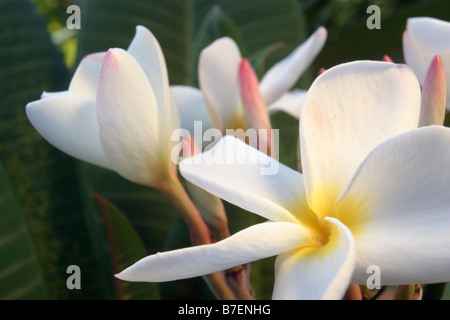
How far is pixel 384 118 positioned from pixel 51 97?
228 mm

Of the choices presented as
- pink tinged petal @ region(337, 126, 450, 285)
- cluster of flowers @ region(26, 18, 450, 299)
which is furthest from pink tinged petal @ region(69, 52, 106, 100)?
pink tinged petal @ region(337, 126, 450, 285)

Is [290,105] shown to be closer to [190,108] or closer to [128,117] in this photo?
[190,108]

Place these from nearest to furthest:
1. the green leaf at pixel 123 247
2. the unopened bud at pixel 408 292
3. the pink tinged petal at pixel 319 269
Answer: the pink tinged petal at pixel 319 269
the unopened bud at pixel 408 292
the green leaf at pixel 123 247

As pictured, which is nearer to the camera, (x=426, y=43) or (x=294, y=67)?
(x=426, y=43)

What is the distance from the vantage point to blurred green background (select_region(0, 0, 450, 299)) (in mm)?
542

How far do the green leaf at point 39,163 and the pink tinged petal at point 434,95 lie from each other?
1.37 feet

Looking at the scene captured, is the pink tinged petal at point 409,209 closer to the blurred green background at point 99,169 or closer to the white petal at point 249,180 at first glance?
the white petal at point 249,180

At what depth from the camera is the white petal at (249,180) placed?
0.31 metres

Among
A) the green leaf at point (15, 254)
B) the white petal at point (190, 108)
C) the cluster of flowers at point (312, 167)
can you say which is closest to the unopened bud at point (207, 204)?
the cluster of flowers at point (312, 167)

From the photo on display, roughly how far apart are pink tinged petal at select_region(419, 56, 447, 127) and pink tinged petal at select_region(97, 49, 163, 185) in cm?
19

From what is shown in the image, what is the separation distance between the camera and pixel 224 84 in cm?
51

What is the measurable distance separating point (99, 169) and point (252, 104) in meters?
0.37

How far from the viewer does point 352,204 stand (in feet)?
1.04

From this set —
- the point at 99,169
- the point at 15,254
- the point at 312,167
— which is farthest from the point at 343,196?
the point at 99,169
